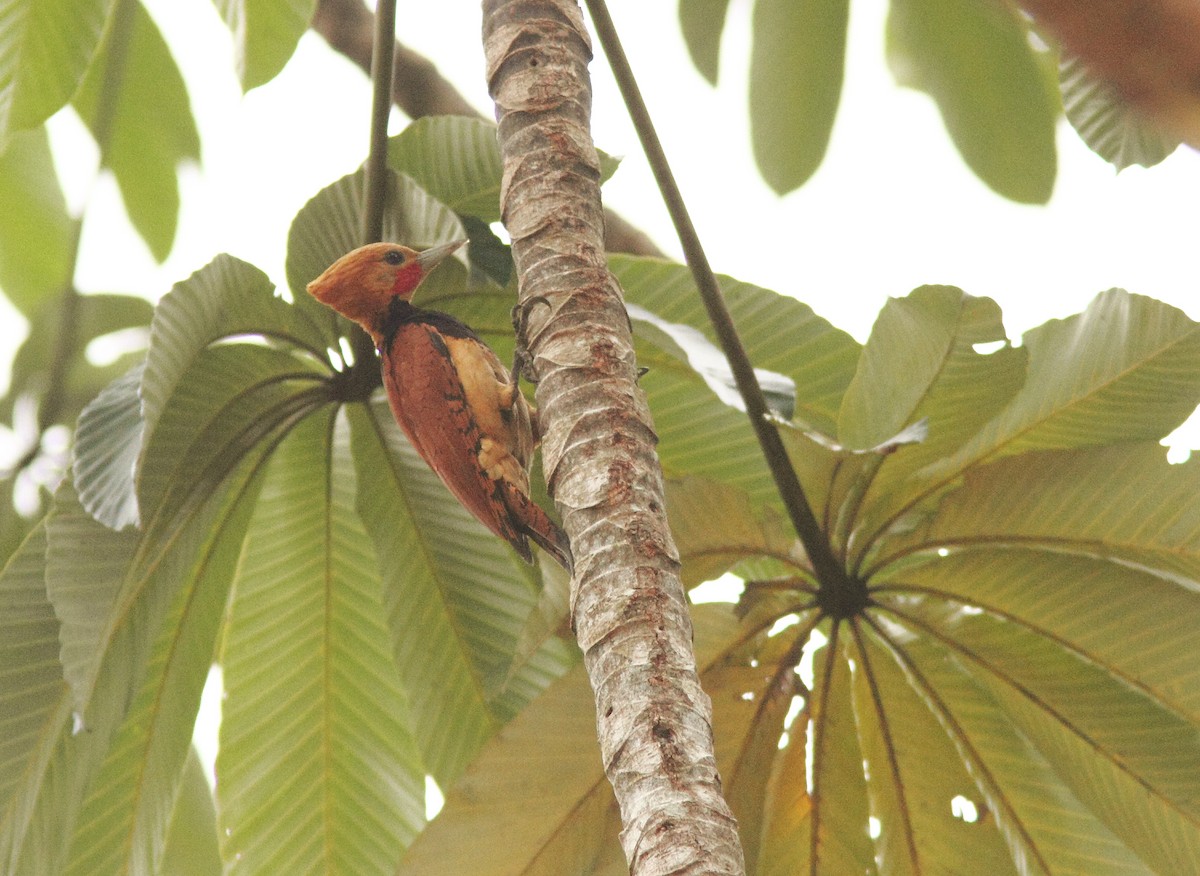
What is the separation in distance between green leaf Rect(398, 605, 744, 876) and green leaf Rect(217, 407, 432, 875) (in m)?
0.42

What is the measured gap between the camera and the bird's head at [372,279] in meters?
2.69

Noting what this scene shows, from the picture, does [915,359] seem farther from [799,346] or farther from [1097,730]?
[1097,730]

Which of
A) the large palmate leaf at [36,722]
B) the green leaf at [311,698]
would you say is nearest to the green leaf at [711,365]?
the green leaf at [311,698]

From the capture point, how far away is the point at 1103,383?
2.37 metres

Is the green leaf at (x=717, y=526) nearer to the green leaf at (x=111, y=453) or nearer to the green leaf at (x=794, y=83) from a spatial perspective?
the green leaf at (x=111, y=453)

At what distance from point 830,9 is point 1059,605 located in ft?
5.92

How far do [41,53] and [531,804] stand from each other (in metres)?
1.88

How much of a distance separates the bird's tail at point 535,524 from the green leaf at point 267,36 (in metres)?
1.03

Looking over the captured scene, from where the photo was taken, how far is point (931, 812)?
8.43 feet

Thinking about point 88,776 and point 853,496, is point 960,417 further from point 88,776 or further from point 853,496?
point 88,776

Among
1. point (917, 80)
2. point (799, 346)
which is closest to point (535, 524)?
point (799, 346)

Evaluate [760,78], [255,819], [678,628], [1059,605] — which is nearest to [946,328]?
[1059,605]

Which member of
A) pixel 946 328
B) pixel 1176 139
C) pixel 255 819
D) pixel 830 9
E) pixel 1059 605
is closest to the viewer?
pixel 1176 139

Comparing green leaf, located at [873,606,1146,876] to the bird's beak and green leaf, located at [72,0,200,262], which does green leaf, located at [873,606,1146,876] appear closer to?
the bird's beak
